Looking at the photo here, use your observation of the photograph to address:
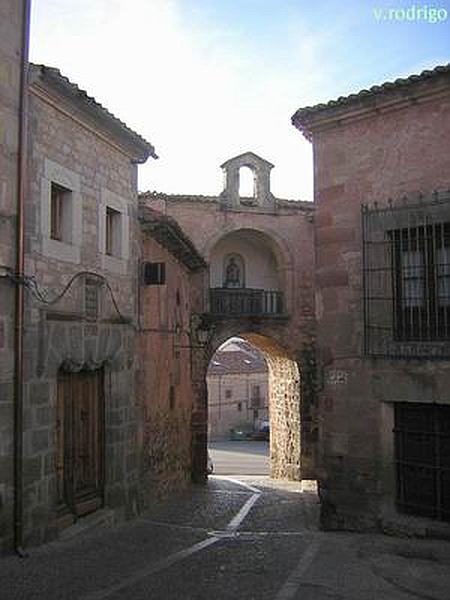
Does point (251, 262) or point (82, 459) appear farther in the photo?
point (251, 262)

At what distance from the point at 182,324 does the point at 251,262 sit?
497 centimetres

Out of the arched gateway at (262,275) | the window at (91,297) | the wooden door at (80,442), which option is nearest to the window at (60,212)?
the window at (91,297)

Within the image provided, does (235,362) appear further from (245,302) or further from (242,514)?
(242,514)

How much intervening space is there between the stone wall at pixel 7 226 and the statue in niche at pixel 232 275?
11.7 metres

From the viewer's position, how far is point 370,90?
859cm

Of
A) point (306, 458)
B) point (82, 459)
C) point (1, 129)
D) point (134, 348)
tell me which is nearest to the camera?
point (1, 129)

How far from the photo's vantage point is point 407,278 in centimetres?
855

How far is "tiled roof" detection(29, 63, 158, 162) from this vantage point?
754 centimetres

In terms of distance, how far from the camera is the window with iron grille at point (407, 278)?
820cm

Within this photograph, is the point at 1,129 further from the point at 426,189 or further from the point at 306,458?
the point at 306,458

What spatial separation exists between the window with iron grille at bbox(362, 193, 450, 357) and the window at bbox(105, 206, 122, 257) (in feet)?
11.8

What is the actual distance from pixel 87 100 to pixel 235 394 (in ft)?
119

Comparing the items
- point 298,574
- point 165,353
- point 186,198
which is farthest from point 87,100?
point 186,198

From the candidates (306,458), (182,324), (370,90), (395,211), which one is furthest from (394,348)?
(306,458)
